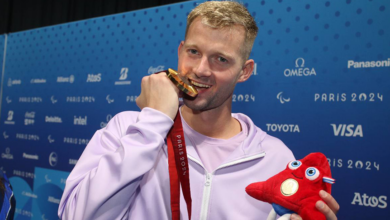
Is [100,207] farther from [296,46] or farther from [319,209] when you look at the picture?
[296,46]

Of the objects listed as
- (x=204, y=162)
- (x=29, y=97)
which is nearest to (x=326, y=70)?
(x=204, y=162)

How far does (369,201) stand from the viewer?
1.83 meters

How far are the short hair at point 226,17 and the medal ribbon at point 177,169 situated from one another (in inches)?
20.4

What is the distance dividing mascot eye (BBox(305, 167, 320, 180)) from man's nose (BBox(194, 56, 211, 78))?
58 cm

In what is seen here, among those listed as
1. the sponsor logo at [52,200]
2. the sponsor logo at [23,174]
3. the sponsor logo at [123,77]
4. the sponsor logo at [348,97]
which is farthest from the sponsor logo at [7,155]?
the sponsor logo at [348,97]

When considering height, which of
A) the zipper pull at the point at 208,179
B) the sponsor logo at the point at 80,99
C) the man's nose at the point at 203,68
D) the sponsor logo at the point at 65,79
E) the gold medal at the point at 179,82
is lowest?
the zipper pull at the point at 208,179

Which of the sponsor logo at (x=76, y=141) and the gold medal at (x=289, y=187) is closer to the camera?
the gold medal at (x=289, y=187)

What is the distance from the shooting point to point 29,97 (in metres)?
3.74

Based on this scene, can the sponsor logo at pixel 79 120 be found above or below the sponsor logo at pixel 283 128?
above

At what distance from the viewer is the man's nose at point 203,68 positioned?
1.38m

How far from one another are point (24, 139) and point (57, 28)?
4.34ft

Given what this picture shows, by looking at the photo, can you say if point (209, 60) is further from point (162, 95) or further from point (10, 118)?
point (10, 118)

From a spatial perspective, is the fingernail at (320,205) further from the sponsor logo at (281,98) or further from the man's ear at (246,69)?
the sponsor logo at (281,98)

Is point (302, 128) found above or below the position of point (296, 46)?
below
